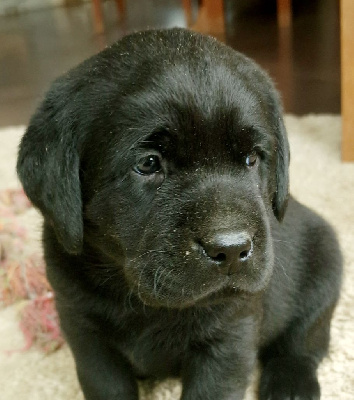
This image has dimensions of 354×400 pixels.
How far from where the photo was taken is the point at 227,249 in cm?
126

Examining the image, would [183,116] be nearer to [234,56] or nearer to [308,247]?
[234,56]

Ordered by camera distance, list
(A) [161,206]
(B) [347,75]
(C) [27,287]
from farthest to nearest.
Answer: (B) [347,75] → (C) [27,287] → (A) [161,206]

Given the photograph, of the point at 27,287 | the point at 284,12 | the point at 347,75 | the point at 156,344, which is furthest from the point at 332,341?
the point at 284,12

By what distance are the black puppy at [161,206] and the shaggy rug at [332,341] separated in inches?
5.0

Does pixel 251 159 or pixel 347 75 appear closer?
pixel 251 159

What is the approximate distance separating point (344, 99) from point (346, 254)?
89cm

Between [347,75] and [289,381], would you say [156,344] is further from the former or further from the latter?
[347,75]

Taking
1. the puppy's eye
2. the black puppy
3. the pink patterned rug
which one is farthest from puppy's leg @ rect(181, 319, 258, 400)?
the pink patterned rug

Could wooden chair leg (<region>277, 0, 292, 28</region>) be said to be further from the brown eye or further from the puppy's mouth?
the puppy's mouth

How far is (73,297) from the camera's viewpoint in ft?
5.27

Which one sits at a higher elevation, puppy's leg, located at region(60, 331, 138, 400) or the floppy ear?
the floppy ear

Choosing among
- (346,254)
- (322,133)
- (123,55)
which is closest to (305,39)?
(322,133)

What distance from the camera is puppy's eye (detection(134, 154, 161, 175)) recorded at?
1.39 metres

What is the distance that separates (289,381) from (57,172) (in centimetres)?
89
